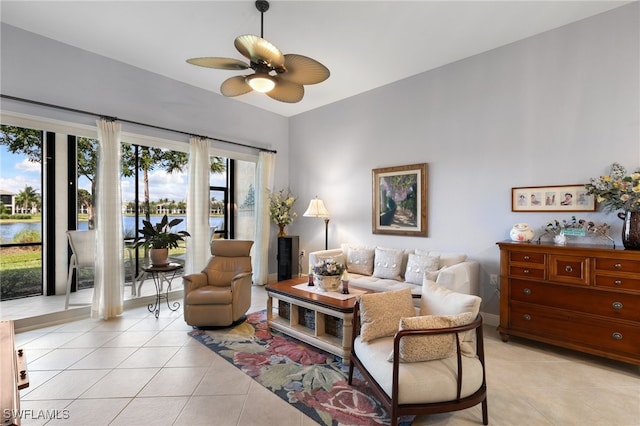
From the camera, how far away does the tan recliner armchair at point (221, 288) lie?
3.42 m

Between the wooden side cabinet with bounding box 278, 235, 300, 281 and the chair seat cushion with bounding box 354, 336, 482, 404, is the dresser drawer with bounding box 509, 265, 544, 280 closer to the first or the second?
the chair seat cushion with bounding box 354, 336, 482, 404

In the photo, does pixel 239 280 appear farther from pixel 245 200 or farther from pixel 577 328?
pixel 577 328

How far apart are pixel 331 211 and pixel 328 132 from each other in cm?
148

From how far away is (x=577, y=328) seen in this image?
2.73 metres

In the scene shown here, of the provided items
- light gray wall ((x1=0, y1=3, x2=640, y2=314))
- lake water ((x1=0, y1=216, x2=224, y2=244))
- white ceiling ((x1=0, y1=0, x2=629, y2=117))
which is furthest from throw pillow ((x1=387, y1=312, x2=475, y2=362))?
lake water ((x1=0, y1=216, x2=224, y2=244))

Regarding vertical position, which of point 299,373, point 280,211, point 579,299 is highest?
point 280,211

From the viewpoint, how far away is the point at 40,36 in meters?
3.41

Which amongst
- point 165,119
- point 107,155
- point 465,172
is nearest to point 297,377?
point 465,172

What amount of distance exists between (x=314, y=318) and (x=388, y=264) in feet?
5.13

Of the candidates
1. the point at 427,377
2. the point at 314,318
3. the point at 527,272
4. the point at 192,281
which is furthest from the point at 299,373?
the point at 527,272

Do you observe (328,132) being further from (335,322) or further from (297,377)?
(297,377)

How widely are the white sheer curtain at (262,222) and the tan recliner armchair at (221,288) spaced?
1.54 meters

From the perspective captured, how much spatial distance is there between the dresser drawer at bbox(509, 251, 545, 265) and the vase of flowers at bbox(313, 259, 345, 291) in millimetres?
1787

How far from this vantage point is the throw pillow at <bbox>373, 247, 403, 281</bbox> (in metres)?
4.11
